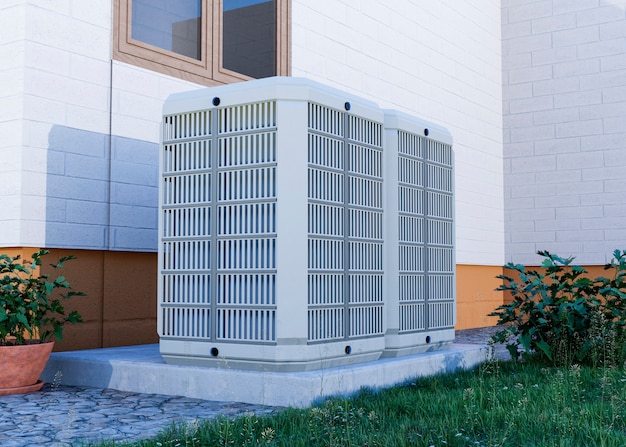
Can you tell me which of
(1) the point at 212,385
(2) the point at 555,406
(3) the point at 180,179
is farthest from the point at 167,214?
(2) the point at 555,406

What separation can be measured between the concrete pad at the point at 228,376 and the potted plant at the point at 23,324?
0.18m

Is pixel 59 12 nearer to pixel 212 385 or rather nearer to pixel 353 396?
pixel 212 385

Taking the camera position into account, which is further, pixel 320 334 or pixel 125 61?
pixel 125 61

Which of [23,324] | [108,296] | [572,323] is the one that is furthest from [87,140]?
[572,323]

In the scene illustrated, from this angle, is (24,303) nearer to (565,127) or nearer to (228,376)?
(228,376)

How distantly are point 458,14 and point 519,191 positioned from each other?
253cm

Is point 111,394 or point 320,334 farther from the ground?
point 320,334

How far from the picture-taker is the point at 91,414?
153 inches

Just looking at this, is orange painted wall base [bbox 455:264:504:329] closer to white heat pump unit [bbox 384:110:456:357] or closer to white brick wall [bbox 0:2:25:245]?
white heat pump unit [bbox 384:110:456:357]

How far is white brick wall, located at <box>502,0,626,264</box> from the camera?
1009 cm

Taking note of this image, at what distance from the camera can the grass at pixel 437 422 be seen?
3049mm

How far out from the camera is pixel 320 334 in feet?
14.5

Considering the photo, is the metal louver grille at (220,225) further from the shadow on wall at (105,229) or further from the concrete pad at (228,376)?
the shadow on wall at (105,229)

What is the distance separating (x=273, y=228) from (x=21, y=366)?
1661 millimetres
